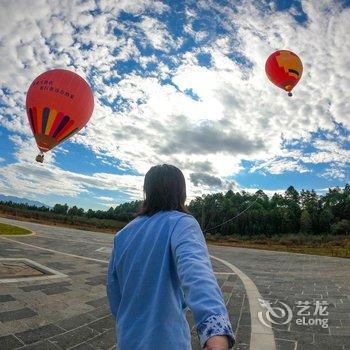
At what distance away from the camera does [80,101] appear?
9.98m

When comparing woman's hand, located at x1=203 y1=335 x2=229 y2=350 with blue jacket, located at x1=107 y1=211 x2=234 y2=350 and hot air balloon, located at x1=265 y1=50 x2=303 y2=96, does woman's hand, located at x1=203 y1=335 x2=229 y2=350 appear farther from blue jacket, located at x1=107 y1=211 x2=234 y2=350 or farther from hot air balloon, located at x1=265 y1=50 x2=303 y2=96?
hot air balloon, located at x1=265 y1=50 x2=303 y2=96

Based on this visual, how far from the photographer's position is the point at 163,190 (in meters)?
1.71

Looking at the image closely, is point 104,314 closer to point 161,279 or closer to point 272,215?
point 161,279

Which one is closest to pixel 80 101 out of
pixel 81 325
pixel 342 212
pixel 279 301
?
pixel 81 325

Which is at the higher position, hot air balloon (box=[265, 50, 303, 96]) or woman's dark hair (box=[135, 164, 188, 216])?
hot air balloon (box=[265, 50, 303, 96])

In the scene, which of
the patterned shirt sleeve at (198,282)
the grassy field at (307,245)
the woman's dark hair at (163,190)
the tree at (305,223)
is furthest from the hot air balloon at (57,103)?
the tree at (305,223)

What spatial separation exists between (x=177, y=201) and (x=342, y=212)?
326 feet

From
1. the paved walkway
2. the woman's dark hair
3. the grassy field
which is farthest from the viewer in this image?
the grassy field

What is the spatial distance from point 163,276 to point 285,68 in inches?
563

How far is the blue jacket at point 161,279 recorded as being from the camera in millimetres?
1316

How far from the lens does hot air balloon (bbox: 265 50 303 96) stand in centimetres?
1398

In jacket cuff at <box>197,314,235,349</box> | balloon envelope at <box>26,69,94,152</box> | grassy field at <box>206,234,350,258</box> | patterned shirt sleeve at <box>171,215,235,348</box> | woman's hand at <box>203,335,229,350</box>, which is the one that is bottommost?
grassy field at <box>206,234,350,258</box>

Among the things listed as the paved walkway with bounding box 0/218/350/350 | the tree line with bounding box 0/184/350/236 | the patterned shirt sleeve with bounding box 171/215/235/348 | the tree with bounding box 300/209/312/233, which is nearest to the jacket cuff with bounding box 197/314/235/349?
the patterned shirt sleeve with bounding box 171/215/235/348

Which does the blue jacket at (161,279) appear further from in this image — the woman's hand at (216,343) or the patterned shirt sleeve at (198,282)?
the woman's hand at (216,343)
